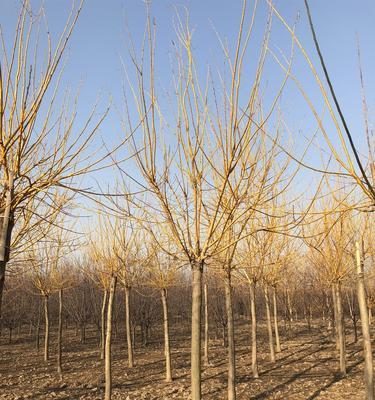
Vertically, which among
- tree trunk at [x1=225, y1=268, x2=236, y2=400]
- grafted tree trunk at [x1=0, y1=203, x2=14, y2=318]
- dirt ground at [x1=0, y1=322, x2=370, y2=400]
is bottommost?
dirt ground at [x1=0, y1=322, x2=370, y2=400]

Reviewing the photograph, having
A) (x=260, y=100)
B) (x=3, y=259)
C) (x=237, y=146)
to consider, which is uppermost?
(x=260, y=100)

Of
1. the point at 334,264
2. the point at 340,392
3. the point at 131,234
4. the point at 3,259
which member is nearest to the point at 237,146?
the point at 3,259

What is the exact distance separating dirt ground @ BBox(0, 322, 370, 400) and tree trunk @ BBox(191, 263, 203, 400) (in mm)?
5054

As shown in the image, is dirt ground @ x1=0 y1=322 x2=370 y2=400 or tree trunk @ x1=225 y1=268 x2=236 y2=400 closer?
tree trunk @ x1=225 y1=268 x2=236 y2=400

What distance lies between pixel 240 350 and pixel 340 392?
7027mm

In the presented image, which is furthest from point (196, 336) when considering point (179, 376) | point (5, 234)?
point (179, 376)

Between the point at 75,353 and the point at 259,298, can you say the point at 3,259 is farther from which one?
the point at 259,298

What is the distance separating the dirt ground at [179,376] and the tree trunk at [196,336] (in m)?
5.05

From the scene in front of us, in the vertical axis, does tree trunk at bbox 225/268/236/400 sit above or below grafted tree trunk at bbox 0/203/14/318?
below

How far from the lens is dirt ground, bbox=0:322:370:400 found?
7820 millimetres

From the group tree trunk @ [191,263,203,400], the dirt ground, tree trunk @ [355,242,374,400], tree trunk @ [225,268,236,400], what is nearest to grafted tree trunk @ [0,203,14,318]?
tree trunk @ [191,263,203,400]

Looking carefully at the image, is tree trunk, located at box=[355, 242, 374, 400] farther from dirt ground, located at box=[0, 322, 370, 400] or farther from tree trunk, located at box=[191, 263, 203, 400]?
tree trunk, located at box=[191, 263, 203, 400]

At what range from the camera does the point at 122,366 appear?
37.3ft

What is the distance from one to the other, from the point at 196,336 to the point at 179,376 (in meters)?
7.26
